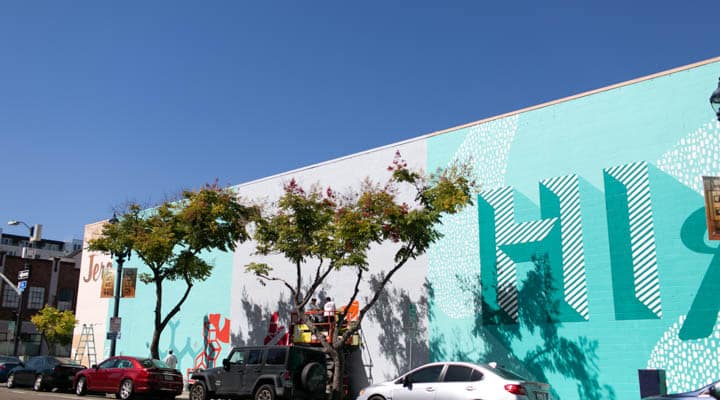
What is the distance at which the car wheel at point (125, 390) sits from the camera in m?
20.5

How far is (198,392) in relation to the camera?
754 inches

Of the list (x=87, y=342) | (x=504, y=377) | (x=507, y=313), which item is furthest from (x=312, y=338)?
(x=87, y=342)

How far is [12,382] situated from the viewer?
26359mm

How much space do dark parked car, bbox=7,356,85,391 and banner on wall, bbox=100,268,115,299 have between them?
376 inches

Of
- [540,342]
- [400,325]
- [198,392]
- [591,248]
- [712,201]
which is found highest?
[712,201]

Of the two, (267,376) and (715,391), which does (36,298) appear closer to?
(267,376)

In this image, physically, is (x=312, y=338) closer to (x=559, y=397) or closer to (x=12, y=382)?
(x=559, y=397)

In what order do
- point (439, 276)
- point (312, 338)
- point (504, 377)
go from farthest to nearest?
point (312, 338) < point (439, 276) < point (504, 377)

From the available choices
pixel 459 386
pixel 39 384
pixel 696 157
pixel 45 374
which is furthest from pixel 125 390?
pixel 696 157

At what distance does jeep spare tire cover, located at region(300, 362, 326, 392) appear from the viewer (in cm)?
1762

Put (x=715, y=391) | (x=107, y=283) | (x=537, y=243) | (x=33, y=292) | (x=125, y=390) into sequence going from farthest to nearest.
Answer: (x=33, y=292)
(x=107, y=283)
(x=125, y=390)
(x=537, y=243)
(x=715, y=391)

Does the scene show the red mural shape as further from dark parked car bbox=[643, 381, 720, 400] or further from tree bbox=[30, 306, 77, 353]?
tree bbox=[30, 306, 77, 353]

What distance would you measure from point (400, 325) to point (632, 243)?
8.54 meters

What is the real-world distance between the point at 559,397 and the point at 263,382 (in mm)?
8448
